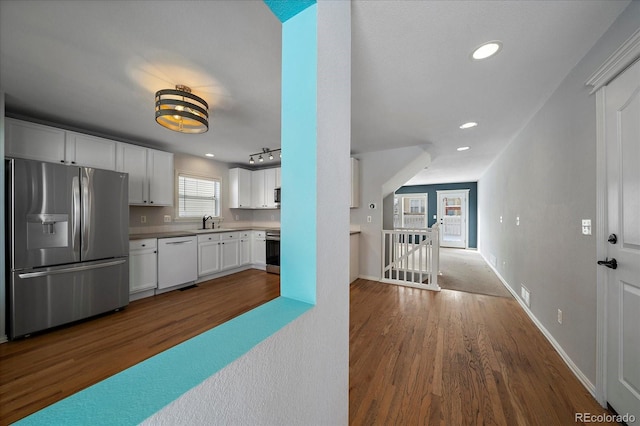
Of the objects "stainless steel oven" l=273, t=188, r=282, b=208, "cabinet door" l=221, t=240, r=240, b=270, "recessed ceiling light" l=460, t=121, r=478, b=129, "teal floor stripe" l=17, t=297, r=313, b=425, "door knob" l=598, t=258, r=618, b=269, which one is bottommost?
"cabinet door" l=221, t=240, r=240, b=270

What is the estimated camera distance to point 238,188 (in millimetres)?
4996

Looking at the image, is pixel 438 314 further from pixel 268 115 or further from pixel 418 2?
pixel 268 115

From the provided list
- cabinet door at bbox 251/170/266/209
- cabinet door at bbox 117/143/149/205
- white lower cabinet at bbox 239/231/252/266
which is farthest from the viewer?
cabinet door at bbox 251/170/266/209

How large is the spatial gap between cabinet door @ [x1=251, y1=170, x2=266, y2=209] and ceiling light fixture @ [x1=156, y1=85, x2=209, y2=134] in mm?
2906

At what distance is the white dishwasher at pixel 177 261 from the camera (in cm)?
337

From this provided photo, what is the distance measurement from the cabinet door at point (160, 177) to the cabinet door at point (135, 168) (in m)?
0.07

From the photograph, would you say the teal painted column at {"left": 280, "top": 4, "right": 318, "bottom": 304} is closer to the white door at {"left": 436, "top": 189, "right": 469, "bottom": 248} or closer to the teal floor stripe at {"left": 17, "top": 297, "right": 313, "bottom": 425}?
the teal floor stripe at {"left": 17, "top": 297, "right": 313, "bottom": 425}

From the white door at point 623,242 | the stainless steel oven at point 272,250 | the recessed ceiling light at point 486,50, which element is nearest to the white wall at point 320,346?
the recessed ceiling light at point 486,50

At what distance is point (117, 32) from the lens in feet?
4.68

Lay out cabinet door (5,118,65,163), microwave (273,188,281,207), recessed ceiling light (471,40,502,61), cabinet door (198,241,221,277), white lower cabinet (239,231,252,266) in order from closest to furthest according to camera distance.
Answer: recessed ceiling light (471,40,502,61) < cabinet door (5,118,65,163) < cabinet door (198,241,221,277) < white lower cabinet (239,231,252,266) < microwave (273,188,281,207)

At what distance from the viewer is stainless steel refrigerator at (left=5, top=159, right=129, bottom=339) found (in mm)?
2131

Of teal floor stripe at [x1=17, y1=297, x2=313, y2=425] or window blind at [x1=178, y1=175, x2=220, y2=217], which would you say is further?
window blind at [x1=178, y1=175, x2=220, y2=217]

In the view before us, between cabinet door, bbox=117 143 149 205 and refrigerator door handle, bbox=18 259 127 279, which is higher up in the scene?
cabinet door, bbox=117 143 149 205

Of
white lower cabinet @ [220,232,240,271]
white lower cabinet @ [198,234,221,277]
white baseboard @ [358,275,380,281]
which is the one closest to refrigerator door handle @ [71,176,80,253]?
white lower cabinet @ [198,234,221,277]
